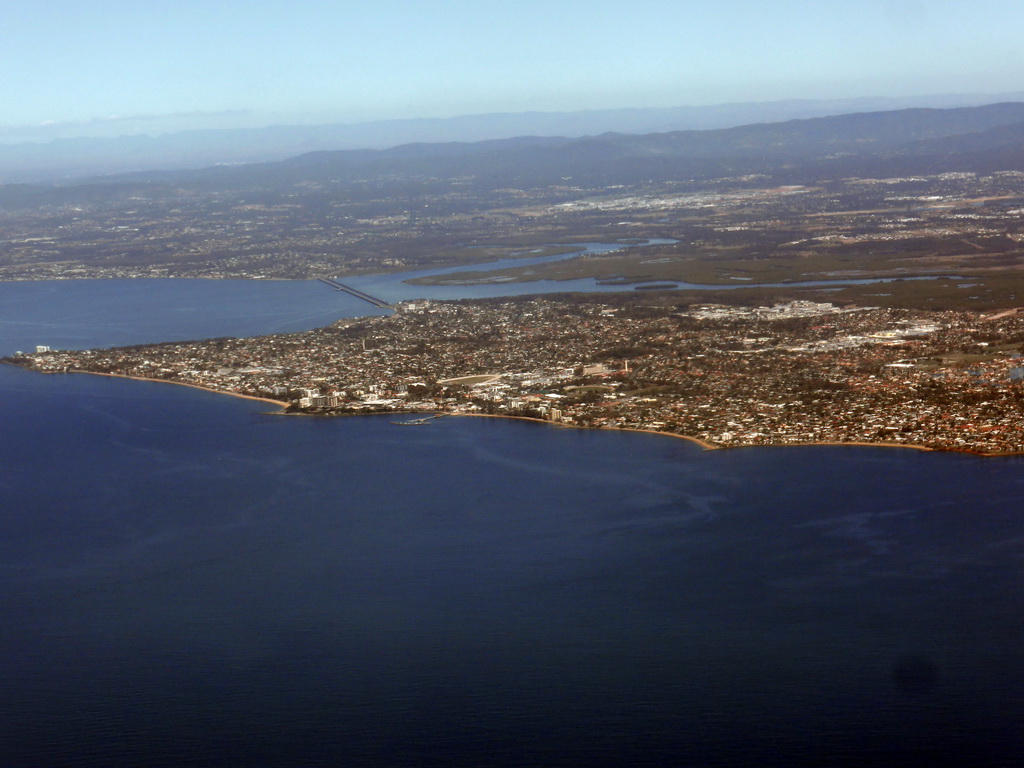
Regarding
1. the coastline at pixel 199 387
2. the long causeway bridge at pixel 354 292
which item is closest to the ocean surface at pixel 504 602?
the coastline at pixel 199 387

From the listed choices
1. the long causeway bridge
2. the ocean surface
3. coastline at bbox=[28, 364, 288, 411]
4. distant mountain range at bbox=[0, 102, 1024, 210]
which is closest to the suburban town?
coastline at bbox=[28, 364, 288, 411]

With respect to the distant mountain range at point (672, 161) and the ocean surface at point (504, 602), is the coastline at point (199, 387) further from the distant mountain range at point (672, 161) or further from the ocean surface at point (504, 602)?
the distant mountain range at point (672, 161)

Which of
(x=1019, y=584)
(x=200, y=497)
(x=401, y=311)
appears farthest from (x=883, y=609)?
(x=401, y=311)

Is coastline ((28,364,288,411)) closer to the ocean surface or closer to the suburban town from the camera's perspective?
the suburban town

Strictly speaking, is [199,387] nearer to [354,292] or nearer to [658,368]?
[658,368]

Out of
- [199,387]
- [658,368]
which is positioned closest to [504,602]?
[658,368]

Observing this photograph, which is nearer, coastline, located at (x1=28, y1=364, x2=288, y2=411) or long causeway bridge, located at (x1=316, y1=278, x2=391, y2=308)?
coastline, located at (x1=28, y1=364, x2=288, y2=411)
